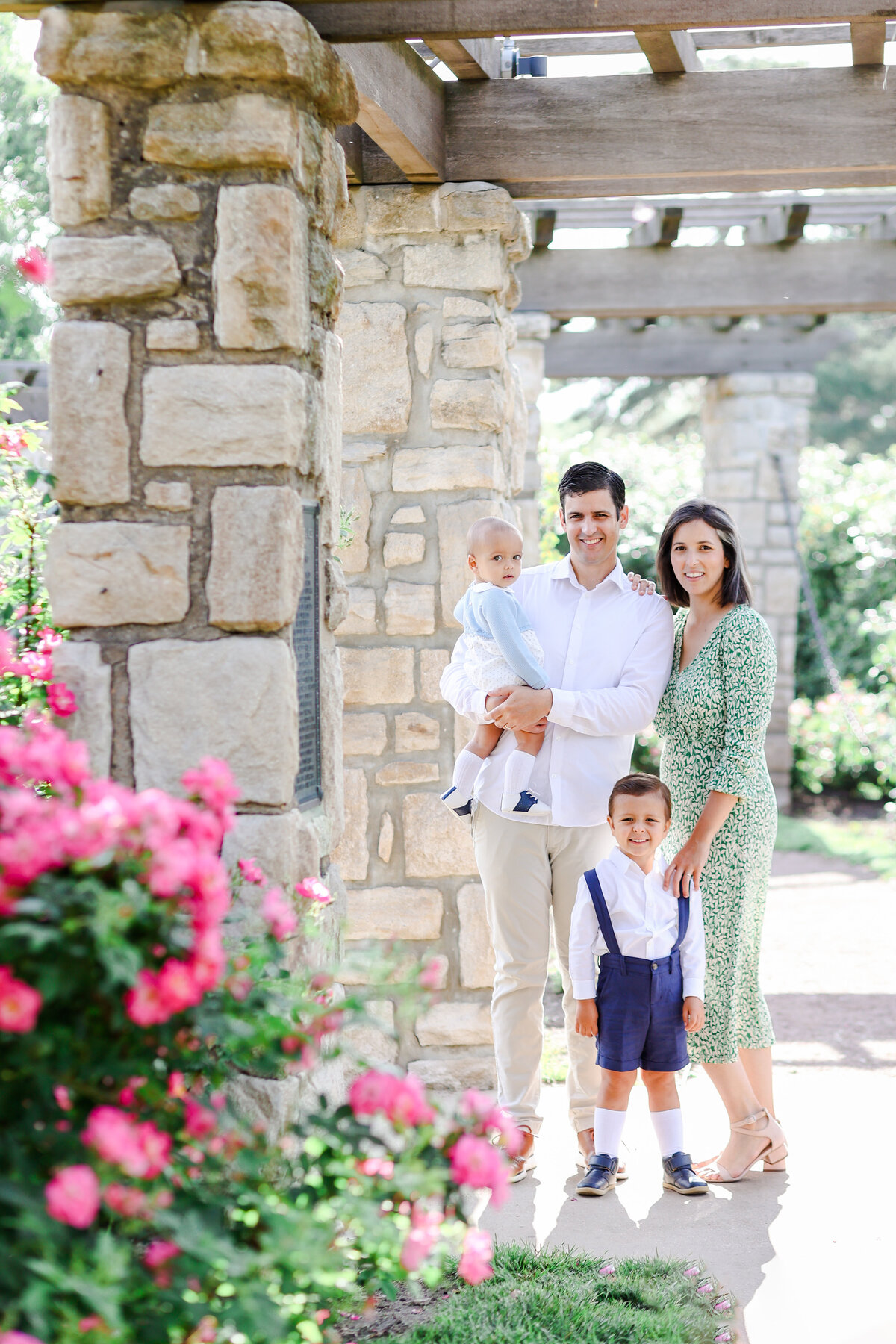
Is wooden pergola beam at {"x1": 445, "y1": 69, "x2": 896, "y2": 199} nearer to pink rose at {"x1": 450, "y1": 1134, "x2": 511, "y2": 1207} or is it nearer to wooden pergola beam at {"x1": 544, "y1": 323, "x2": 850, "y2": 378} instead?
pink rose at {"x1": 450, "y1": 1134, "x2": 511, "y2": 1207}

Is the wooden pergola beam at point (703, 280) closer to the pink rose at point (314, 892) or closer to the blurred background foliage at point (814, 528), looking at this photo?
the blurred background foliage at point (814, 528)

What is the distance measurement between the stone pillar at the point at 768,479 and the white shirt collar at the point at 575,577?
544 centimetres

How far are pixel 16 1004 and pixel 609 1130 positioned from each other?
1.97m

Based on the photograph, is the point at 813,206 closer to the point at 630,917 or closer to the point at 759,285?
the point at 759,285

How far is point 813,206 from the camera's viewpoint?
19.6 feet

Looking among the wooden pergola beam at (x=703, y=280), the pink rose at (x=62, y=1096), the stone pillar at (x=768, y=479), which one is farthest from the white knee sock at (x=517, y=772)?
the stone pillar at (x=768, y=479)

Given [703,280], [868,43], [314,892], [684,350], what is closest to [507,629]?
[314,892]

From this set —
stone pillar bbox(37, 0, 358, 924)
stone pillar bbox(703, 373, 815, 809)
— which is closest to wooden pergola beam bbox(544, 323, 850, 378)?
stone pillar bbox(703, 373, 815, 809)

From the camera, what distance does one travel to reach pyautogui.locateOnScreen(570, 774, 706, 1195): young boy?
107 inches

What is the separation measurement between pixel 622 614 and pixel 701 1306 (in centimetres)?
152

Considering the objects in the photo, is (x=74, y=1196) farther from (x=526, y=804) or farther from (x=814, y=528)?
(x=814, y=528)

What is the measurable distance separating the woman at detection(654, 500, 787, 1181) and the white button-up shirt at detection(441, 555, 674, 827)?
11 centimetres

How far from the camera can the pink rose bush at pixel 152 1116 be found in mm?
1215

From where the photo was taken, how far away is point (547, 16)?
2.27 m
